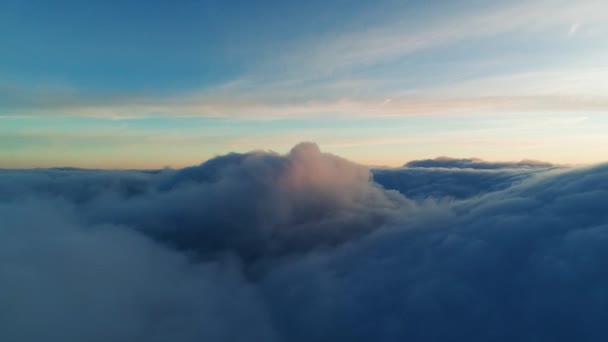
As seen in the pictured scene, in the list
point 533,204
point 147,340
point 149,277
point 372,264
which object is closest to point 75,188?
point 149,277

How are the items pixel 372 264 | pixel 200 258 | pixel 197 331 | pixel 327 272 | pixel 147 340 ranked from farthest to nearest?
pixel 200 258, pixel 327 272, pixel 372 264, pixel 197 331, pixel 147 340

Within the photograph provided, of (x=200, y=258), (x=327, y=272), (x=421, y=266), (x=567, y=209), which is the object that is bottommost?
(x=200, y=258)

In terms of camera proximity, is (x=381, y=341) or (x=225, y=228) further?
(x=225, y=228)

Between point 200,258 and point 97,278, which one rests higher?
point 97,278

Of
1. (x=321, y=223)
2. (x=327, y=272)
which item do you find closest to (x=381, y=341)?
(x=327, y=272)

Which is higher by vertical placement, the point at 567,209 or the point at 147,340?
the point at 567,209

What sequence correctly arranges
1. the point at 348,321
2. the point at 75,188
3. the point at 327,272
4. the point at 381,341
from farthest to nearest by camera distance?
1. the point at 75,188
2. the point at 327,272
3. the point at 348,321
4. the point at 381,341

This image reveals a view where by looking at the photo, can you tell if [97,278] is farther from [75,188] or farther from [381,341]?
[75,188]

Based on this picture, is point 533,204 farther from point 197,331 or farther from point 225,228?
point 225,228

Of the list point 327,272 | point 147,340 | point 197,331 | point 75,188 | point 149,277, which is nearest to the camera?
point 147,340
